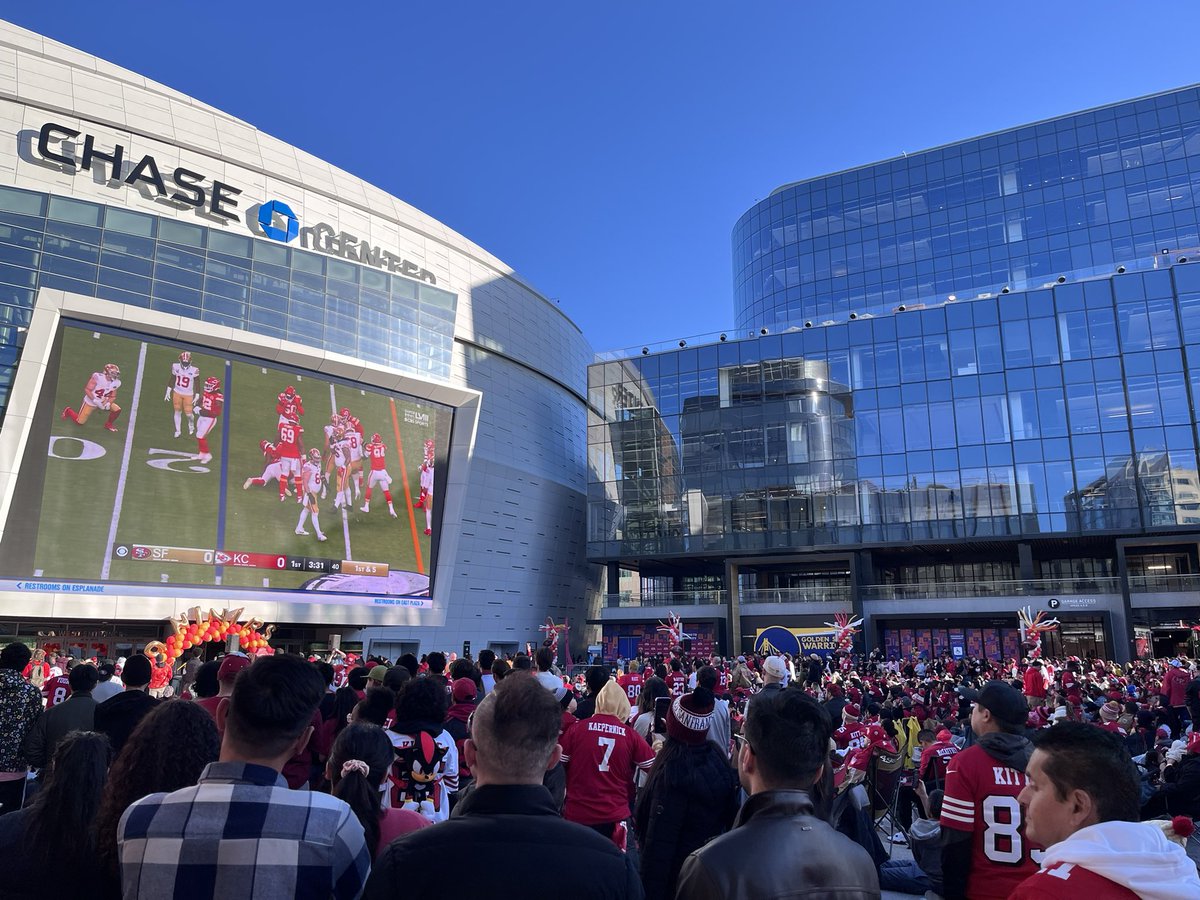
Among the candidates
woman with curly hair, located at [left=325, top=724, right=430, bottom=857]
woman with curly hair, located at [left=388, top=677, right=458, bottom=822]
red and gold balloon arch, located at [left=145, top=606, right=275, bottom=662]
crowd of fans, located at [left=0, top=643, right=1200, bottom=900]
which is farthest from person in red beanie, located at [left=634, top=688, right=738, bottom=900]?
red and gold balloon arch, located at [left=145, top=606, right=275, bottom=662]

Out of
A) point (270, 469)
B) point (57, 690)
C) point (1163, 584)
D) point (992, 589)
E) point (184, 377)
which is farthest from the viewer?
point (992, 589)

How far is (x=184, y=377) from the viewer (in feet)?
87.5

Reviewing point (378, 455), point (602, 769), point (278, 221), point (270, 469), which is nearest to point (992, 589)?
point (378, 455)

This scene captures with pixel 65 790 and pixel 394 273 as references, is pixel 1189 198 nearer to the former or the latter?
pixel 394 273

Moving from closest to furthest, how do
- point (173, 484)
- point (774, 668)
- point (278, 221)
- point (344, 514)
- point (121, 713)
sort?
point (121, 713) → point (774, 668) → point (173, 484) → point (344, 514) → point (278, 221)

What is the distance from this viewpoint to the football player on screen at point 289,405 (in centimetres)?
2886

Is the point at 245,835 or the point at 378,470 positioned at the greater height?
the point at 378,470

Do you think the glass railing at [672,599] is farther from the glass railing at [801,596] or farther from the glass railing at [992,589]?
the glass railing at [992,589]

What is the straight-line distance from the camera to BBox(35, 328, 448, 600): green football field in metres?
24.2

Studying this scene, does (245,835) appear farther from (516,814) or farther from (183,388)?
(183,388)

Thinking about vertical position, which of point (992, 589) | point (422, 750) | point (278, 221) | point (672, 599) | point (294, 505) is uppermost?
point (278, 221)

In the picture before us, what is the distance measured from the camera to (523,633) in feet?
151

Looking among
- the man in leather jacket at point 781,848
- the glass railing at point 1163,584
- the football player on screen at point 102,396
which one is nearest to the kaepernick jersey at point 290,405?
the football player on screen at point 102,396

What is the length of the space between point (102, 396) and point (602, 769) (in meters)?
25.0
